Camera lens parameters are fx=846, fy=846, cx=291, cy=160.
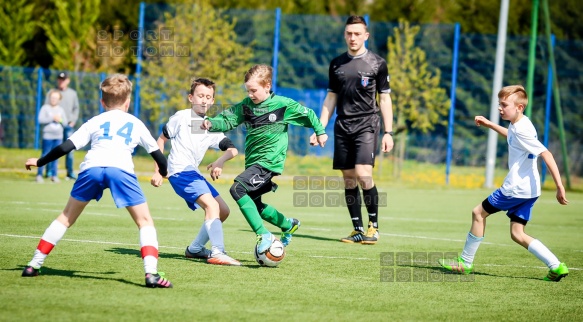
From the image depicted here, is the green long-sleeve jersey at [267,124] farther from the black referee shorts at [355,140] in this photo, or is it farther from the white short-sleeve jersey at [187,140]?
the black referee shorts at [355,140]

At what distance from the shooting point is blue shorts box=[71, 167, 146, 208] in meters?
6.62

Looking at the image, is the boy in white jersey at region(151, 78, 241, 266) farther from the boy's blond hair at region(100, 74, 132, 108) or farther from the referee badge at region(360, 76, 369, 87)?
the referee badge at region(360, 76, 369, 87)

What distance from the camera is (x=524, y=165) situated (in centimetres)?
799

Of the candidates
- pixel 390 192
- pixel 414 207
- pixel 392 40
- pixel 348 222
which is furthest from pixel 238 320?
pixel 392 40

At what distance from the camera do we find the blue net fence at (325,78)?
86.8 feet

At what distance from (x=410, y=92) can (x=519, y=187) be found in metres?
17.0

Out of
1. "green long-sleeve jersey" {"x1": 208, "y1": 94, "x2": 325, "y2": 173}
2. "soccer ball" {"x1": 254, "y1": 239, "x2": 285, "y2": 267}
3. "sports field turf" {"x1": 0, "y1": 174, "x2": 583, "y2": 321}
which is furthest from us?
"green long-sleeve jersey" {"x1": 208, "y1": 94, "x2": 325, "y2": 173}

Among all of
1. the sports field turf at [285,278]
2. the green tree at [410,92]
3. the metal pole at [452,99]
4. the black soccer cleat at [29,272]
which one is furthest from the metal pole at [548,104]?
the black soccer cleat at [29,272]

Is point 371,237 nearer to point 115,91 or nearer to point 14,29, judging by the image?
point 115,91

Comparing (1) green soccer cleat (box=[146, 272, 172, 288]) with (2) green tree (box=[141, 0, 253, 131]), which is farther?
(2) green tree (box=[141, 0, 253, 131])

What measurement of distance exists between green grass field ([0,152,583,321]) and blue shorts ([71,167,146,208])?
2.20ft

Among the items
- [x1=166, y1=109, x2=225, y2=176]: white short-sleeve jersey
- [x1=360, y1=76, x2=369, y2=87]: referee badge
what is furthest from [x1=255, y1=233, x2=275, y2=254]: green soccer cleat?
[x1=360, y1=76, x2=369, y2=87]: referee badge

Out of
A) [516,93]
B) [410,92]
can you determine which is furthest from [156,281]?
[410,92]

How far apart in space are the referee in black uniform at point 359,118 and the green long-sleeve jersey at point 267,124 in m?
1.99
